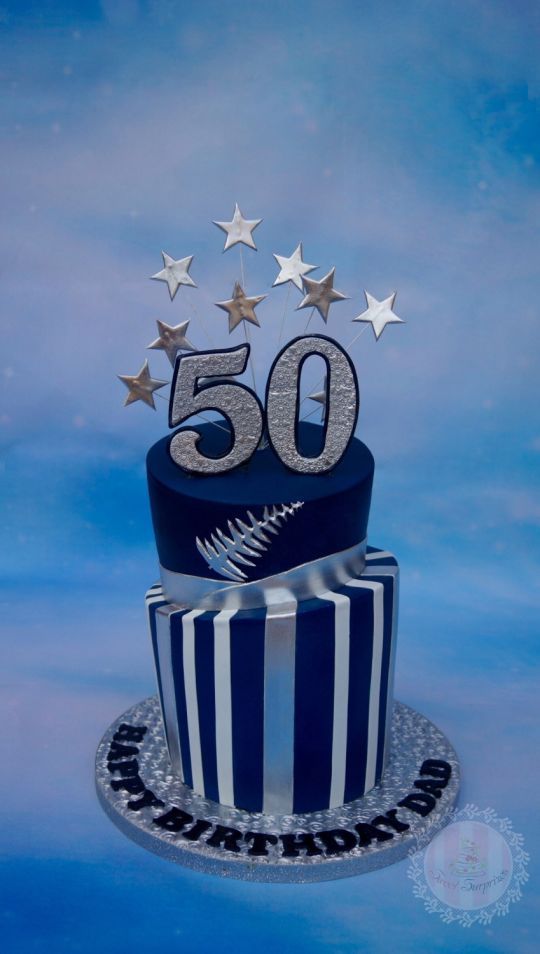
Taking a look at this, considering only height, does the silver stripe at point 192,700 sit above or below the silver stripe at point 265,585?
below

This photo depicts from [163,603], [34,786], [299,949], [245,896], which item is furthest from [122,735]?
[299,949]

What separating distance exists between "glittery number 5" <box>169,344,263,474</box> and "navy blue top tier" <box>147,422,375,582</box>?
0.27 ft

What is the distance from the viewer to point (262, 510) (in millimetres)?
3912

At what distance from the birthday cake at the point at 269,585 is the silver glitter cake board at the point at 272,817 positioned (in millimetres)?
105

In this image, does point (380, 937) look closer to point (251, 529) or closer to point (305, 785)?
point (305, 785)

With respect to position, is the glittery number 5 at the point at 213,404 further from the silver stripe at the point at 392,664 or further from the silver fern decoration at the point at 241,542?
the silver stripe at the point at 392,664

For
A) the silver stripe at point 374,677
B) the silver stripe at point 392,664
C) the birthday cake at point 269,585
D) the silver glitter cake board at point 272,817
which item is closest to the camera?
the silver glitter cake board at point 272,817

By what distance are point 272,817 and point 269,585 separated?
95cm

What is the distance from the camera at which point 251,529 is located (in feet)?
12.9

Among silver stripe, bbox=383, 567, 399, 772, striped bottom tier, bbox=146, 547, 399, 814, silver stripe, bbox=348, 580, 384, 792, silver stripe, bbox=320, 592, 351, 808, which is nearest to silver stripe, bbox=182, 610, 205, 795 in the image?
striped bottom tier, bbox=146, 547, 399, 814

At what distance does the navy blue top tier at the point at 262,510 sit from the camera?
3.94 meters

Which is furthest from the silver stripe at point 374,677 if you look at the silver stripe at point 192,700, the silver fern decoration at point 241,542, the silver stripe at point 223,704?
the silver stripe at point 192,700

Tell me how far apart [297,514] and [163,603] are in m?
0.76

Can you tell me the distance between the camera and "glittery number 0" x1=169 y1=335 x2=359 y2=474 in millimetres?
4027
